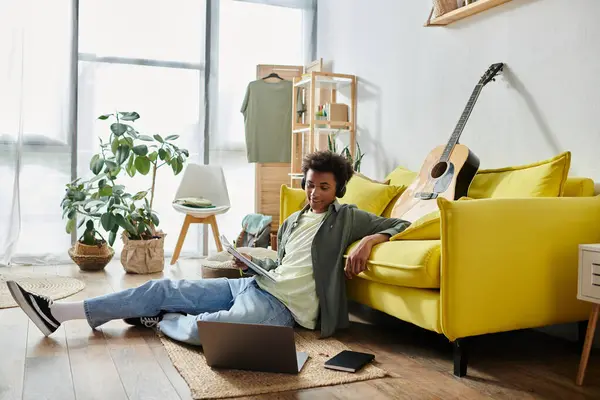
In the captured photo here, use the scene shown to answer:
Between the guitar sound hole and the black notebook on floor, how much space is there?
43.6 inches

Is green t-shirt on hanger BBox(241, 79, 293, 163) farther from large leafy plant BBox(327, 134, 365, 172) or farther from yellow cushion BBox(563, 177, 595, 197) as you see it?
yellow cushion BBox(563, 177, 595, 197)

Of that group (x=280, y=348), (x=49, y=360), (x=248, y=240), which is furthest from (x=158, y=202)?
(x=280, y=348)

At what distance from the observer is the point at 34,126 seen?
15.8 ft

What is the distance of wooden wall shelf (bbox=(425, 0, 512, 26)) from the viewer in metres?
3.16

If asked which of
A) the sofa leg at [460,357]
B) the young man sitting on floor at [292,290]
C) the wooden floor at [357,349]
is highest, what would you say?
the young man sitting on floor at [292,290]

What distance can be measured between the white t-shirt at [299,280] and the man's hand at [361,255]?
6.4 inches

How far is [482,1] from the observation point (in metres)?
3.16

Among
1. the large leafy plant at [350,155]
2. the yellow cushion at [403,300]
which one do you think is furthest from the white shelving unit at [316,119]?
the yellow cushion at [403,300]

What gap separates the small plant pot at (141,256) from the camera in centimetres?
443

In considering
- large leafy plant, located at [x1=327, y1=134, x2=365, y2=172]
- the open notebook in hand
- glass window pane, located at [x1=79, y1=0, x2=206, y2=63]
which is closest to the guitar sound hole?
the open notebook in hand

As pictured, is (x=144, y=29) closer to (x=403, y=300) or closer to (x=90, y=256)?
(x=90, y=256)

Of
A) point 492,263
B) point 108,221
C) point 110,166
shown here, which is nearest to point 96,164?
point 110,166

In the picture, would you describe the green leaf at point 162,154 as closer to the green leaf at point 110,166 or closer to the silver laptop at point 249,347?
the green leaf at point 110,166

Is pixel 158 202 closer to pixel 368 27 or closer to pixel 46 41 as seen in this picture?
pixel 46 41
